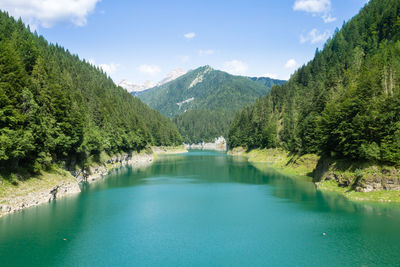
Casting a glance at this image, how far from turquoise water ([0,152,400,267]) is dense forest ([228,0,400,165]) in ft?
42.4

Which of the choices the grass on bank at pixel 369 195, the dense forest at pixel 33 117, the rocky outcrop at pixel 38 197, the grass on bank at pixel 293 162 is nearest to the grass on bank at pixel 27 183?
the rocky outcrop at pixel 38 197

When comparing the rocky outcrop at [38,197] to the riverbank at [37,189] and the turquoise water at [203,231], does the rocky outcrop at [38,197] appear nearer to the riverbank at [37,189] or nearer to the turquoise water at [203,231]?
the riverbank at [37,189]

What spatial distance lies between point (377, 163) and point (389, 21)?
121 metres

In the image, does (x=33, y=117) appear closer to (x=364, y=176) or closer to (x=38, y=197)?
(x=38, y=197)

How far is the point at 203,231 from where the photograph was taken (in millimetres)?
37125

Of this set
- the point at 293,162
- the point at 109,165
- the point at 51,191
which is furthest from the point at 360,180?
the point at 109,165

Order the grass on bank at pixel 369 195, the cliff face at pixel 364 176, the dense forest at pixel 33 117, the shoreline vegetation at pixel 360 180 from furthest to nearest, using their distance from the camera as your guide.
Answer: the cliff face at pixel 364 176, the shoreline vegetation at pixel 360 180, the grass on bank at pixel 369 195, the dense forest at pixel 33 117

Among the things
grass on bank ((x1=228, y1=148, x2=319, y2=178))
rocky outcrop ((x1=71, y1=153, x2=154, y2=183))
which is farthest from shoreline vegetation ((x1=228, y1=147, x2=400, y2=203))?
rocky outcrop ((x1=71, y1=153, x2=154, y2=183))

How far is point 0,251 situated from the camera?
29297mm

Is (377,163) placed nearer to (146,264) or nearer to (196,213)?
(196,213)

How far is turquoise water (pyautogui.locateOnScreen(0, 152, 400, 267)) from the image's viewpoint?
28.6m

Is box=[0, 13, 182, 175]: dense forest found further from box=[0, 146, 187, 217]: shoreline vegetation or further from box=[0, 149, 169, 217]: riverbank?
box=[0, 149, 169, 217]: riverbank

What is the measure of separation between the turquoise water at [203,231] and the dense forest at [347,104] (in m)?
12.9

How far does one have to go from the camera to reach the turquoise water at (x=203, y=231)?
28578 millimetres
